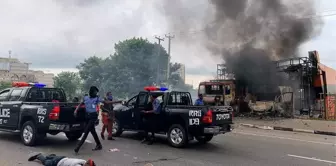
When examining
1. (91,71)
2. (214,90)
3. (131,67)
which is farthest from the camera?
(91,71)

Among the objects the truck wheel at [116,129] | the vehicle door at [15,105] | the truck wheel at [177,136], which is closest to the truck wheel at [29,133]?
the vehicle door at [15,105]

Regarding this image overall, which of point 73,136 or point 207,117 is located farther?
point 73,136

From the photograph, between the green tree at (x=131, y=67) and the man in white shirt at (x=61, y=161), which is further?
the green tree at (x=131, y=67)

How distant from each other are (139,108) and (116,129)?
123cm

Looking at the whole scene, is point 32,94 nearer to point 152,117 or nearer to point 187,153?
point 152,117

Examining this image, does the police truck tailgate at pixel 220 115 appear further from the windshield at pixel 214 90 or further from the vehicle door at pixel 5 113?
the windshield at pixel 214 90

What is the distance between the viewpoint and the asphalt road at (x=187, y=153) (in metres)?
6.21

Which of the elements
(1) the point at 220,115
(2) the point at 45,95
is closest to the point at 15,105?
(2) the point at 45,95

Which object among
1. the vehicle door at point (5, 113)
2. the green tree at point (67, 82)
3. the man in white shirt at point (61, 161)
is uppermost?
the green tree at point (67, 82)

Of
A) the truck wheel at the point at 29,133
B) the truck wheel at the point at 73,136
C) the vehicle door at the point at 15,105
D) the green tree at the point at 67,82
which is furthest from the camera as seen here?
the green tree at the point at 67,82

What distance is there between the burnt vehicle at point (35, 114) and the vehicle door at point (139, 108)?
165 centimetres

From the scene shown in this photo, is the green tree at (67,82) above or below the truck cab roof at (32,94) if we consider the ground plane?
above

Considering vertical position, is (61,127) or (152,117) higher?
(152,117)

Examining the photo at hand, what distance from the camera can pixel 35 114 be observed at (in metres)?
7.56
